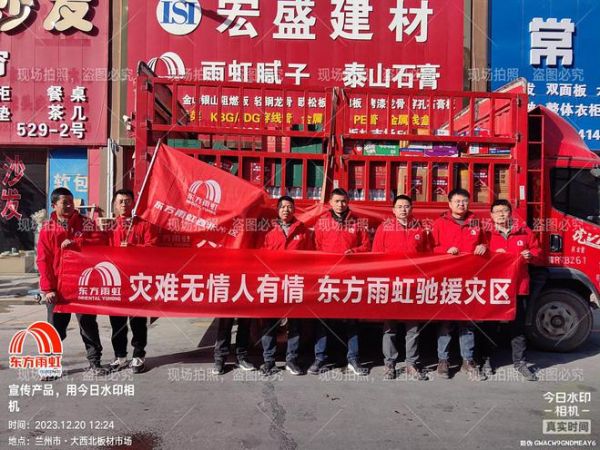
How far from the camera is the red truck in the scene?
5352 millimetres

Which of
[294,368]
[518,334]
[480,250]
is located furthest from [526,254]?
[294,368]

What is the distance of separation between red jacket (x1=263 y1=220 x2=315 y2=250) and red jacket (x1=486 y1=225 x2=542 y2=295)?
1.88 metres

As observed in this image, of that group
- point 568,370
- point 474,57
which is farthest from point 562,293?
point 474,57

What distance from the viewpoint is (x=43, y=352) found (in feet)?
16.7

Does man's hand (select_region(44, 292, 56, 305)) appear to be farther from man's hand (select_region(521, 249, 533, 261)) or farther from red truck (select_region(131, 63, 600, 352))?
man's hand (select_region(521, 249, 533, 261))

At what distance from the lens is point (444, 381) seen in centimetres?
484

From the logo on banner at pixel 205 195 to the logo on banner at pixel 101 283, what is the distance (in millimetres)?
972

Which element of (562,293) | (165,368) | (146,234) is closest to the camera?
(146,234)

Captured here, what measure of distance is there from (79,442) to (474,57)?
1125 centimetres

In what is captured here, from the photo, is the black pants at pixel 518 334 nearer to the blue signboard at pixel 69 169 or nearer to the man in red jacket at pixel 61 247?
the man in red jacket at pixel 61 247

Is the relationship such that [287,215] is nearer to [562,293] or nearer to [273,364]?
[273,364]

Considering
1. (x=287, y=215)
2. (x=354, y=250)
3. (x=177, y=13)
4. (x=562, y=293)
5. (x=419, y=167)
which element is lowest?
(x=562, y=293)

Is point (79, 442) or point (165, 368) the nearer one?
point (79, 442)

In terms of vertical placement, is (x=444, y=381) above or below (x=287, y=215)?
below
